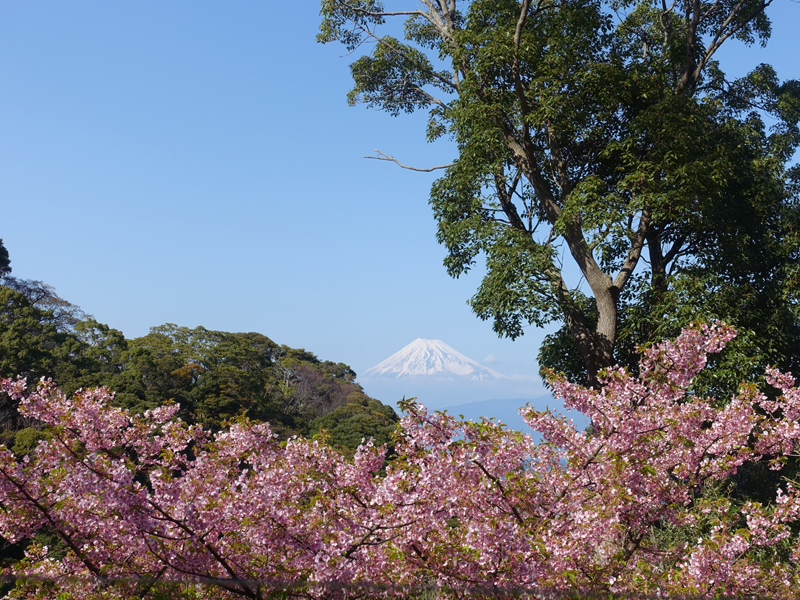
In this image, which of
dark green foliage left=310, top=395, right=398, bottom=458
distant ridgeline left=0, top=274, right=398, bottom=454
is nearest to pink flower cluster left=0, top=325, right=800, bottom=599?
distant ridgeline left=0, top=274, right=398, bottom=454

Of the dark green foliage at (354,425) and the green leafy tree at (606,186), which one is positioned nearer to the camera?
the green leafy tree at (606,186)

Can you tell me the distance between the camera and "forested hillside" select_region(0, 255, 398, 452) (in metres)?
22.5

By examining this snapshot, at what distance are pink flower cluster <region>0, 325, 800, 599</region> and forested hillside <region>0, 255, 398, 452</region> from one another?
1325cm

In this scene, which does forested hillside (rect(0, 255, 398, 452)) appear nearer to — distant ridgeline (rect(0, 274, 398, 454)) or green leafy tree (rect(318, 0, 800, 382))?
distant ridgeline (rect(0, 274, 398, 454))

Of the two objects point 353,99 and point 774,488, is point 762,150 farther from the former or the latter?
point 353,99

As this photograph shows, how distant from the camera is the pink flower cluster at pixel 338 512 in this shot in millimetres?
4152

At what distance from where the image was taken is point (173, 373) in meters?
29.1

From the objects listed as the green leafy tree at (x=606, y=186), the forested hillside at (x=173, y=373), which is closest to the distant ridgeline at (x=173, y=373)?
the forested hillside at (x=173, y=373)

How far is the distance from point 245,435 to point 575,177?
34.1ft

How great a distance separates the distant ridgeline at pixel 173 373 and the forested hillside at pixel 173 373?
5cm

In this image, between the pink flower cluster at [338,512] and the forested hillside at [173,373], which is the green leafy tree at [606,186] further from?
the forested hillside at [173,373]

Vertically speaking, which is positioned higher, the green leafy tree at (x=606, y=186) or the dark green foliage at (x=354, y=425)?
Result: the green leafy tree at (x=606, y=186)

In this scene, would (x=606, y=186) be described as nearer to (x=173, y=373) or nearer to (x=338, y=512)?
(x=338, y=512)

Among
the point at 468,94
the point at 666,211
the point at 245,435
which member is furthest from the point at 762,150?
the point at 245,435
